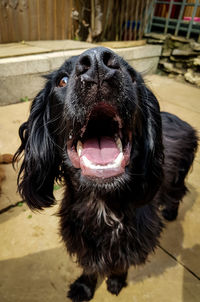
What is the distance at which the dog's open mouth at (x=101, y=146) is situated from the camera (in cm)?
139

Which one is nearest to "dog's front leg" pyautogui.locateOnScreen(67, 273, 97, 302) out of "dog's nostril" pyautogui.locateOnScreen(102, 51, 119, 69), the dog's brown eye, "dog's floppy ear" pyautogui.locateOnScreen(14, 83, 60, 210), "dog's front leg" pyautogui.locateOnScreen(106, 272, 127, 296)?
"dog's front leg" pyautogui.locateOnScreen(106, 272, 127, 296)

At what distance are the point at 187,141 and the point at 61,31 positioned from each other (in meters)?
4.99

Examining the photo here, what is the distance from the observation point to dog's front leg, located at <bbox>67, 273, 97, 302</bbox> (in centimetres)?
178

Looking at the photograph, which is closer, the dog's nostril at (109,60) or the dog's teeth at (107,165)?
the dog's nostril at (109,60)

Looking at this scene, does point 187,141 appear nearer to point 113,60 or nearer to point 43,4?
point 113,60

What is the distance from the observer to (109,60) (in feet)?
3.82

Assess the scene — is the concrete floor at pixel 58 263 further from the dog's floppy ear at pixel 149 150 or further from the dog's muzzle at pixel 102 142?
the dog's muzzle at pixel 102 142

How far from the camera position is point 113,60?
1.17 m

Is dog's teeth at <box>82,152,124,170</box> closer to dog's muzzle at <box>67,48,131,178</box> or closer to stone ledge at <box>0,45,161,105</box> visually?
dog's muzzle at <box>67,48,131,178</box>

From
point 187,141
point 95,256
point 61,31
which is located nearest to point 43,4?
point 61,31

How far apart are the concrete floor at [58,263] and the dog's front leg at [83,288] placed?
57 millimetres

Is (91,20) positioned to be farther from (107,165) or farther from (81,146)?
(107,165)

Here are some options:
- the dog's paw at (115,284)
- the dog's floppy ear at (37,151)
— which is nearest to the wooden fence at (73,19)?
the dog's floppy ear at (37,151)

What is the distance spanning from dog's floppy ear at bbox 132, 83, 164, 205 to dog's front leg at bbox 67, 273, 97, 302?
2.50 feet
